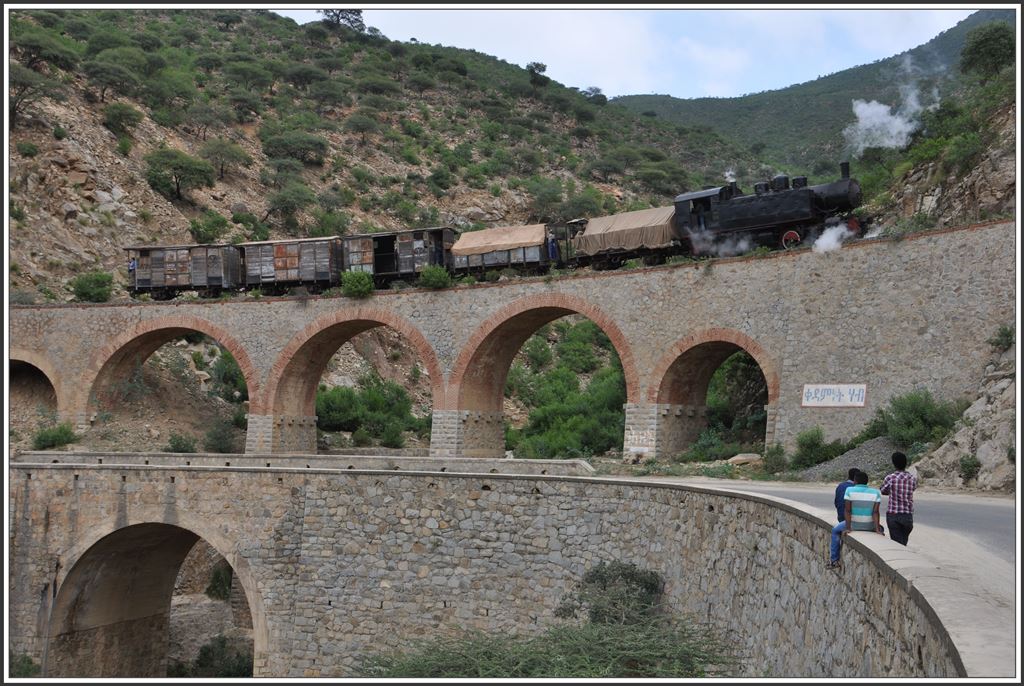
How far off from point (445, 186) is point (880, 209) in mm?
33743

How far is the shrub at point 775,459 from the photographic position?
69.2ft

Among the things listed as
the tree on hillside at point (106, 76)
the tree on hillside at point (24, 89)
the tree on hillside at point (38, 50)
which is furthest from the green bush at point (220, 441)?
the tree on hillside at point (106, 76)

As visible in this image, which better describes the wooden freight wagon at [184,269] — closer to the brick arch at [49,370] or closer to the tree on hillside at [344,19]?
the brick arch at [49,370]

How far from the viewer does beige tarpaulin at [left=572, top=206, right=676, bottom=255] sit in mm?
26531

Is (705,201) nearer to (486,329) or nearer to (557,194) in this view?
(486,329)

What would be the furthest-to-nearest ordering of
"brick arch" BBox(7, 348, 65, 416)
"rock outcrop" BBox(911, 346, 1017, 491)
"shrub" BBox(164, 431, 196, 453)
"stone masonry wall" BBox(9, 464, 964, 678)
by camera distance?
"brick arch" BBox(7, 348, 65, 416), "shrub" BBox(164, 431, 196, 453), "rock outcrop" BBox(911, 346, 1017, 491), "stone masonry wall" BBox(9, 464, 964, 678)

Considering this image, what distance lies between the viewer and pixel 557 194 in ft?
180

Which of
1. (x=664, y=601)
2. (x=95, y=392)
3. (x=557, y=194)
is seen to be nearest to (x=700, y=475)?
(x=664, y=601)

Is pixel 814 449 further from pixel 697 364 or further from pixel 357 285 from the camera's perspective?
pixel 357 285

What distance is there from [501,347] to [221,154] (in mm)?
29429

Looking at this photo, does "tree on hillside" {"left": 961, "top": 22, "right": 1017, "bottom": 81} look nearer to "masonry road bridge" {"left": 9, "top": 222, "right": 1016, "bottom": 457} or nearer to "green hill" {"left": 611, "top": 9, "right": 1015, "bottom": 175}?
"masonry road bridge" {"left": 9, "top": 222, "right": 1016, "bottom": 457}

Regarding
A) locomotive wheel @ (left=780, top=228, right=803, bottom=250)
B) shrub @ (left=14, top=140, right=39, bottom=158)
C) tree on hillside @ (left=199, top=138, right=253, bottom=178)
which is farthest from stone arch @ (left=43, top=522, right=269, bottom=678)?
tree on hillside @ (left=199, top=138, right=253, bottom=178)

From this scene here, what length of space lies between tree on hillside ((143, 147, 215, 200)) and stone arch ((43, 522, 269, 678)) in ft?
92.3

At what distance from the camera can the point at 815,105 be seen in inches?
3349
